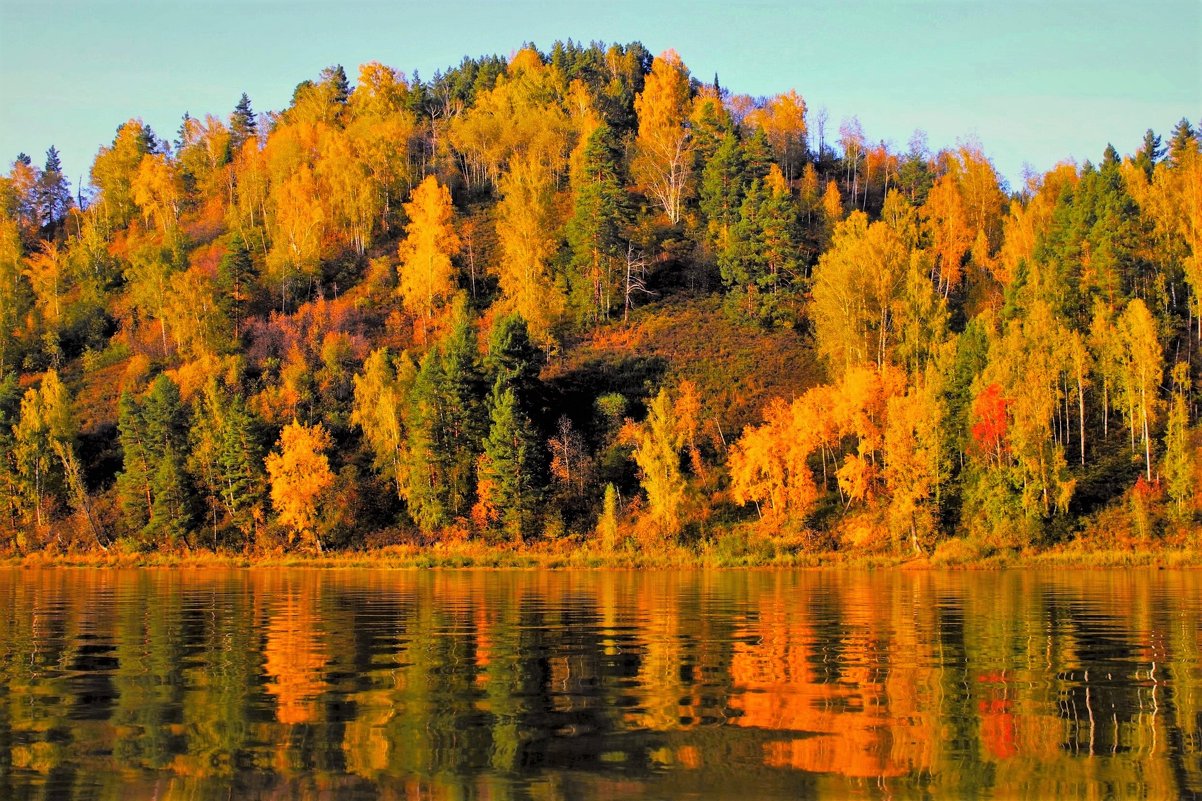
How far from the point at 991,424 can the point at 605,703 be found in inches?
2315

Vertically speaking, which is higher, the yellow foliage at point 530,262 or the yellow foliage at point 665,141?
the yellow foliage at point 665,141

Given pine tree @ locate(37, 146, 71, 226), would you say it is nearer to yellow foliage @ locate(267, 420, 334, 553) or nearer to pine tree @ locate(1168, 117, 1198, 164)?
yellow foliage @ locate(267, 420, 334, 553)

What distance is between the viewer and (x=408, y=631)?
2700 cm

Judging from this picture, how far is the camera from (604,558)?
226 ft

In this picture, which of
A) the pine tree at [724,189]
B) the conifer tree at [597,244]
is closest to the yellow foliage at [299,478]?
the conifer tree at [597,244]

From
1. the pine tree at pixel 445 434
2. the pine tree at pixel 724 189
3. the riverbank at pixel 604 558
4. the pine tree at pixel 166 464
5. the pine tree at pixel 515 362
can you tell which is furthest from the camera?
the pine tree at pixel 724 189

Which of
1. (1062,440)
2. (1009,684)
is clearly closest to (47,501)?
(1062,440)

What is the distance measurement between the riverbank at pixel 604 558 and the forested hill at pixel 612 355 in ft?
5.57

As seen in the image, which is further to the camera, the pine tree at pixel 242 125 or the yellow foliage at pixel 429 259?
the pine tree at pixel 242 125

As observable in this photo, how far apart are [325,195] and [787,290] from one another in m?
58.1

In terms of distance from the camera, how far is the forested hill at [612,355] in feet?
234

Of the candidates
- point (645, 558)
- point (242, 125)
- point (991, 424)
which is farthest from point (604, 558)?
point (242, 125)

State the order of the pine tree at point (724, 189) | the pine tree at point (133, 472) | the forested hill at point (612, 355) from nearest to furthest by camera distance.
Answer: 1. the forested hill at point (612, 355)
2. the pine tree at point (133, 472)
3. the pine tree at point (724, 189)

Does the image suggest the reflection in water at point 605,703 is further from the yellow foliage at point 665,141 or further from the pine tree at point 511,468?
the yellow foliage at point 665,141
